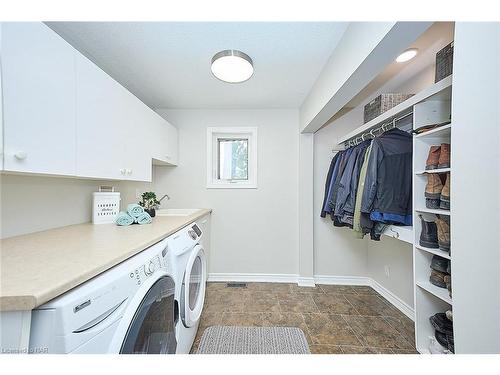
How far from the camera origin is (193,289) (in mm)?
1468

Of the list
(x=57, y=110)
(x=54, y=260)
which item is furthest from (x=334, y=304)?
(x=57, y=110)

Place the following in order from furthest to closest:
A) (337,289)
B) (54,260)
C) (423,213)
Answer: (337,289), (423,213), (54,260)

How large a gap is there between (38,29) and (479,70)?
1.75 metres

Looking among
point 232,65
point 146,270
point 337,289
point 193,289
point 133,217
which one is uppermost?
point 232,65

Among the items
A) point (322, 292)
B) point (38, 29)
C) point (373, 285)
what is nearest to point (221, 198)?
point (322, 292)

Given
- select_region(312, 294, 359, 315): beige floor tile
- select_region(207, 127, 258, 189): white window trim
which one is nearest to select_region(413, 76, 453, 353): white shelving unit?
select_region(312, 294, 359, 315): beige floor tile

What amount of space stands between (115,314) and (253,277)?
210 cm

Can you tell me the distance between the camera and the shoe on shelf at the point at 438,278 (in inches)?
46.8

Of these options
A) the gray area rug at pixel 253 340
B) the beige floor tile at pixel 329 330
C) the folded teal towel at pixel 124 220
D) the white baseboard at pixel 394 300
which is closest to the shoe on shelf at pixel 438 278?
the beige floor tile at pixel 329 330

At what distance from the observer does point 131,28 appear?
124cm

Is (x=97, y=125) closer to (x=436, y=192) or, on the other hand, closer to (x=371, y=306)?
(x=436, y=192)

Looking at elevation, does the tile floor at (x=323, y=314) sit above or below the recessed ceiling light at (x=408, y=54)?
below

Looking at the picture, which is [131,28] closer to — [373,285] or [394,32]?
[394,32]

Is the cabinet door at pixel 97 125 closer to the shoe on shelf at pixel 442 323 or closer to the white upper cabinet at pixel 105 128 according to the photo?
the white upper cabinet at pixel 105 128
